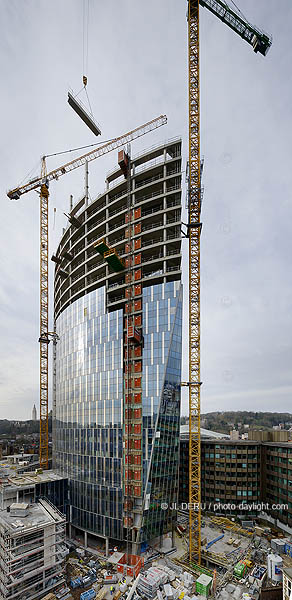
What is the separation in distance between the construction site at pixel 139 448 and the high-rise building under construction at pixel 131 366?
263 millimetres

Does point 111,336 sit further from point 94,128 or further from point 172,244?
point 94,128

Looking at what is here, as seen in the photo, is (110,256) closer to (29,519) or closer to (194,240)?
(194,240)

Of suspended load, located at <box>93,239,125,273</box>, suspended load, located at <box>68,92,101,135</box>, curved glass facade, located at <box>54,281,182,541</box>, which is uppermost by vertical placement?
suspended load, located at <box>68,92,101,135</box>

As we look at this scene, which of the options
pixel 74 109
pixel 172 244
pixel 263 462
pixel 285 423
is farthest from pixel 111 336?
pixel 285 423

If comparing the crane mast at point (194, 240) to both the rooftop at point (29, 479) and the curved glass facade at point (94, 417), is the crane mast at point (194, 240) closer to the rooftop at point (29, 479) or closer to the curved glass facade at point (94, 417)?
the curved glass facade at point (94, 417)

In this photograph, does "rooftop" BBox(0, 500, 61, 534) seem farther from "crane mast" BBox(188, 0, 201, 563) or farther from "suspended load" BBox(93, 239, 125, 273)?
"suspended load" BBox(93, 239, 125, 273)

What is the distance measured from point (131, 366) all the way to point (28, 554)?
31859 millimetres

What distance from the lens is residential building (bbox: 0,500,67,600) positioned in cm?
4372

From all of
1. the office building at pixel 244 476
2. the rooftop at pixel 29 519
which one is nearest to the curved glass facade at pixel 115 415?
the rooftop at pixel 29 519

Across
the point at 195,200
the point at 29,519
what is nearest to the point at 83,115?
the point at 195,200

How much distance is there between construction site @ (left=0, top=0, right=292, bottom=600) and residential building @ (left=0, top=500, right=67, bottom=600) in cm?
20

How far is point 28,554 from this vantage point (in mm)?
44938

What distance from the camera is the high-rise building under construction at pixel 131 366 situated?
5928 cm

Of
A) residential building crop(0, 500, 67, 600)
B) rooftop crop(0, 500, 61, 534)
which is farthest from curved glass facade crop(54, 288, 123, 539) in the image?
residential building crop(0, 500, 67, 600)
